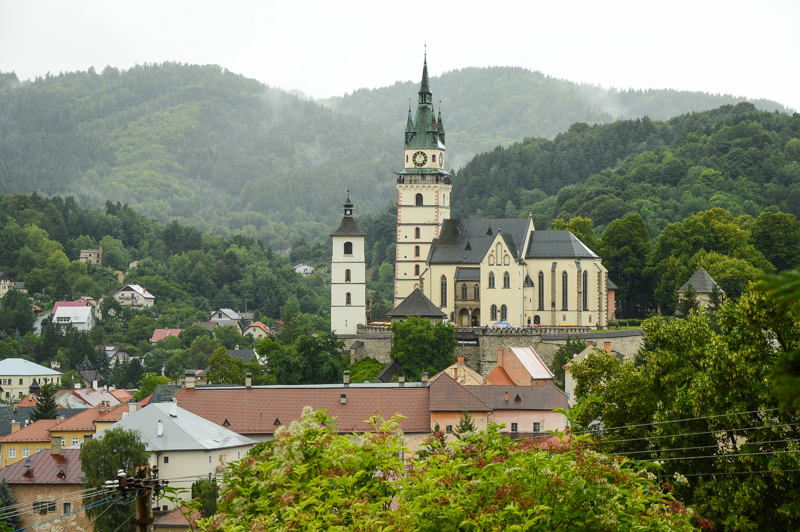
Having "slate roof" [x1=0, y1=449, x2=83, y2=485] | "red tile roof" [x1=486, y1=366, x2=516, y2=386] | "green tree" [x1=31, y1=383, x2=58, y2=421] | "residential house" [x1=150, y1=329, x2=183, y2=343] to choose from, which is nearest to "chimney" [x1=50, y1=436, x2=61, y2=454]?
"slate roof" [x1=0, y1=449, x2=83, y2=485]

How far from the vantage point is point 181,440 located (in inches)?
1989

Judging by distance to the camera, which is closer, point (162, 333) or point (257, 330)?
point (162, 333)

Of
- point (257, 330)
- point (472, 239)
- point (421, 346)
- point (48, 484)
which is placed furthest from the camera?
point (257, 330)

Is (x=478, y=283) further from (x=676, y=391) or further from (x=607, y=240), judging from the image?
(x=676, y=391)

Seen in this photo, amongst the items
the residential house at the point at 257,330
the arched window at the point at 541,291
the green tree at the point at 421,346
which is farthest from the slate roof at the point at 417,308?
the residential house at the point at 257,330

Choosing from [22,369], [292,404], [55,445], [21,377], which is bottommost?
[55,445]

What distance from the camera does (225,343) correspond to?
13850 cm

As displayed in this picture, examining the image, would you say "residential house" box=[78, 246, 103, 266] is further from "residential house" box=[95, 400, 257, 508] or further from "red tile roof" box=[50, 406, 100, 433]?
"residential house" box=[95, 400, 257, 508]

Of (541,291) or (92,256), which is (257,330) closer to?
(92,256)

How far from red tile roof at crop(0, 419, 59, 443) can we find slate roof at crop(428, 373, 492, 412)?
27116 mm

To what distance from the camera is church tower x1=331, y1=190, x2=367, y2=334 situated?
3127 inches

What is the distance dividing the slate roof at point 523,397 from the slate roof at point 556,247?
831 inches

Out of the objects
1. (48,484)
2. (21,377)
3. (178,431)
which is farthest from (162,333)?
(48,484)

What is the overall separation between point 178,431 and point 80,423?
75.8ft
